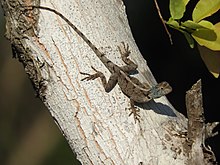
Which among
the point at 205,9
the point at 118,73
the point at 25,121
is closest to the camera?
the point at 205,9

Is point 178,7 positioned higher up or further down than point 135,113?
higher up

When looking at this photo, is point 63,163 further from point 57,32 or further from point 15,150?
point 57,32

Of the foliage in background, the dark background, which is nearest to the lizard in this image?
the foliage in background

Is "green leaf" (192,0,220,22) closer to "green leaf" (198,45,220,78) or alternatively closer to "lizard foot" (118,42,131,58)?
"green leaf" (198,45,220,78)

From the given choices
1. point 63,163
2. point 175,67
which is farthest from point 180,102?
point 63,163

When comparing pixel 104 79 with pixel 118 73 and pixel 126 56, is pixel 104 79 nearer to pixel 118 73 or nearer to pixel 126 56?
pixel 126 56

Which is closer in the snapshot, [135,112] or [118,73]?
[135,112]

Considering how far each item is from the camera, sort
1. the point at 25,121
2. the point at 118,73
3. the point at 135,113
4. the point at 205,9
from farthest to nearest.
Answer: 1. the point at 25,121
2. the point at 118,73
3. the point at 135,113
4. the point at 205,9

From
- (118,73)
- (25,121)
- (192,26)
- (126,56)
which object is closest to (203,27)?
(192,26)
